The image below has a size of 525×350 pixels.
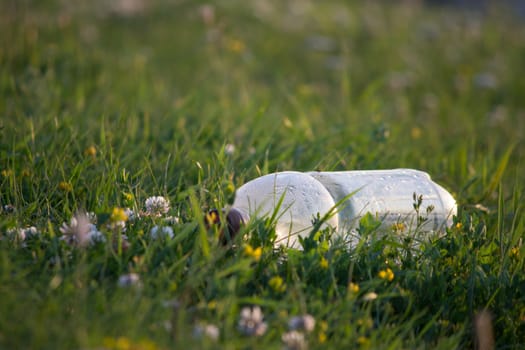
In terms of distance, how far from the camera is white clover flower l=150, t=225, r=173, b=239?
2.10 metres

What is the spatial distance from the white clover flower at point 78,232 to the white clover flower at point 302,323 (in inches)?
27.3

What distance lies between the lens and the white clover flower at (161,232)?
2104 millimetres

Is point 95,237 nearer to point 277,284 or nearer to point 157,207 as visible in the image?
point 157,207

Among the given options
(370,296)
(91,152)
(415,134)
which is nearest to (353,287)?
(370,296)

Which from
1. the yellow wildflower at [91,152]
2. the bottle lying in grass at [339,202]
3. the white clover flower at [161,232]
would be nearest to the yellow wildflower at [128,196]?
the white clover flower at [161,232]

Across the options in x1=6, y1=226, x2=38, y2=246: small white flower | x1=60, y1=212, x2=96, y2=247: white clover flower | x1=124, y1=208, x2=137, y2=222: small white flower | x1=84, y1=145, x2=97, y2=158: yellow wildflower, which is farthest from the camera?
x1=84, y1=145, x2=97, y2=158: yellow wildflower

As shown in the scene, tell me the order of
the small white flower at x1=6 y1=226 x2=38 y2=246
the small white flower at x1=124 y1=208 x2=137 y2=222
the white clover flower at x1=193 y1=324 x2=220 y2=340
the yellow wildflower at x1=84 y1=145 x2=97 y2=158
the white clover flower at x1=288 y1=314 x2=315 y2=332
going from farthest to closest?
1. the yellow wildflower at x1=84 y1=145 x2=97 y2=158
2. the small white flower at x1=124 y1=208 x2=137 y2=222
3. the small white flower at x1=6 y1=226 x2=38 y2=246
4. the white clover flower at x1=288 y1=314 x2=315 y2=332
5. the white clover flower at x1=193 y1=324 x2=220 y2=340

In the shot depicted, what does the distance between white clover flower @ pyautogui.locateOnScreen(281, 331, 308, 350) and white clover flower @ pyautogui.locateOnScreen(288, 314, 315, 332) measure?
2 centimetres

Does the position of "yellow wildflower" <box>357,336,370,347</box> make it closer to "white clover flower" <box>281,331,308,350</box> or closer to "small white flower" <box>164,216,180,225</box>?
"white clover flower" <box>281,331,308,350</box>

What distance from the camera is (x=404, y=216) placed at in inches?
102

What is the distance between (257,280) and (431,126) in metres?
3.28

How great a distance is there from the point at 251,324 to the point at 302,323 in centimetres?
14

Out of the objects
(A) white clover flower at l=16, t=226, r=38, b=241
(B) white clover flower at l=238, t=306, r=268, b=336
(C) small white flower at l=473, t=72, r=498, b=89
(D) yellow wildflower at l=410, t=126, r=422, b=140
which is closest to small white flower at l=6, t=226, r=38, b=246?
(A) white clover flower at l=16, t=226, r=38, b=241

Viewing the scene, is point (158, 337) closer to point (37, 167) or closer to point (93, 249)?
point (93, 249)
